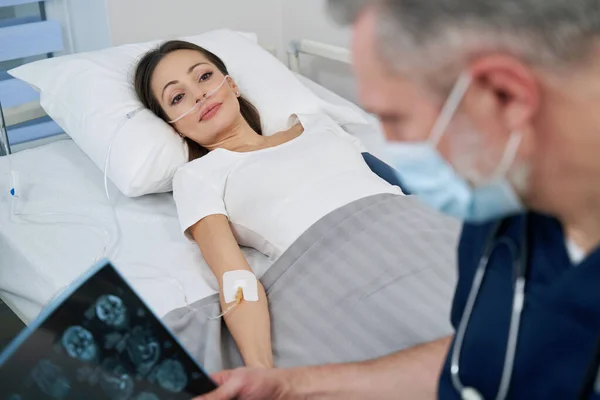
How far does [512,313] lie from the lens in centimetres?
77

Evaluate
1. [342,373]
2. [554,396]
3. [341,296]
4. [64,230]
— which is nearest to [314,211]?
[341,296]

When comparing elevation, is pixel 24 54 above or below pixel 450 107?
below

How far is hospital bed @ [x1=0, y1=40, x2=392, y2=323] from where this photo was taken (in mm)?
1488

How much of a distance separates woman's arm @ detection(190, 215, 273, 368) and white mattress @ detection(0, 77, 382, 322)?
74mm

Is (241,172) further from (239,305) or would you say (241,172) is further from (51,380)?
(51,380)

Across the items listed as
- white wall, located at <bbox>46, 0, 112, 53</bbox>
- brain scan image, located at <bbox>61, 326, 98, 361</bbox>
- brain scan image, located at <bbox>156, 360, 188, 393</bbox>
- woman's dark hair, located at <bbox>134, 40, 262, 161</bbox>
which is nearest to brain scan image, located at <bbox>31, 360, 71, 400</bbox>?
brain scan image, located at <bbox>61, 326, 98, 361</bbox>

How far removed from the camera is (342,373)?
1.06 meters

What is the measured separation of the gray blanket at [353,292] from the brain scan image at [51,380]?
39 centimetres

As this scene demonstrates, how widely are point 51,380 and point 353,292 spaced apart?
0.63m

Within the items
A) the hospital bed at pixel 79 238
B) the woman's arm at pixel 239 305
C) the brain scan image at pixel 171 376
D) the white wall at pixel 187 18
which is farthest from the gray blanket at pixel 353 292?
the white wall at pixel 187 18

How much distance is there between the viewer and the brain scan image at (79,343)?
864mm

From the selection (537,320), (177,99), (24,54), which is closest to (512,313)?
(537,320)

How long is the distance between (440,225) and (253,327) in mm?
487

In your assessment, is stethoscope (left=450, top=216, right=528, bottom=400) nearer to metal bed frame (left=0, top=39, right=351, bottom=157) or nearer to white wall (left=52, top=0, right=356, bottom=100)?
metal bed frame (left=0, top=39, right=351, bottom=157)
